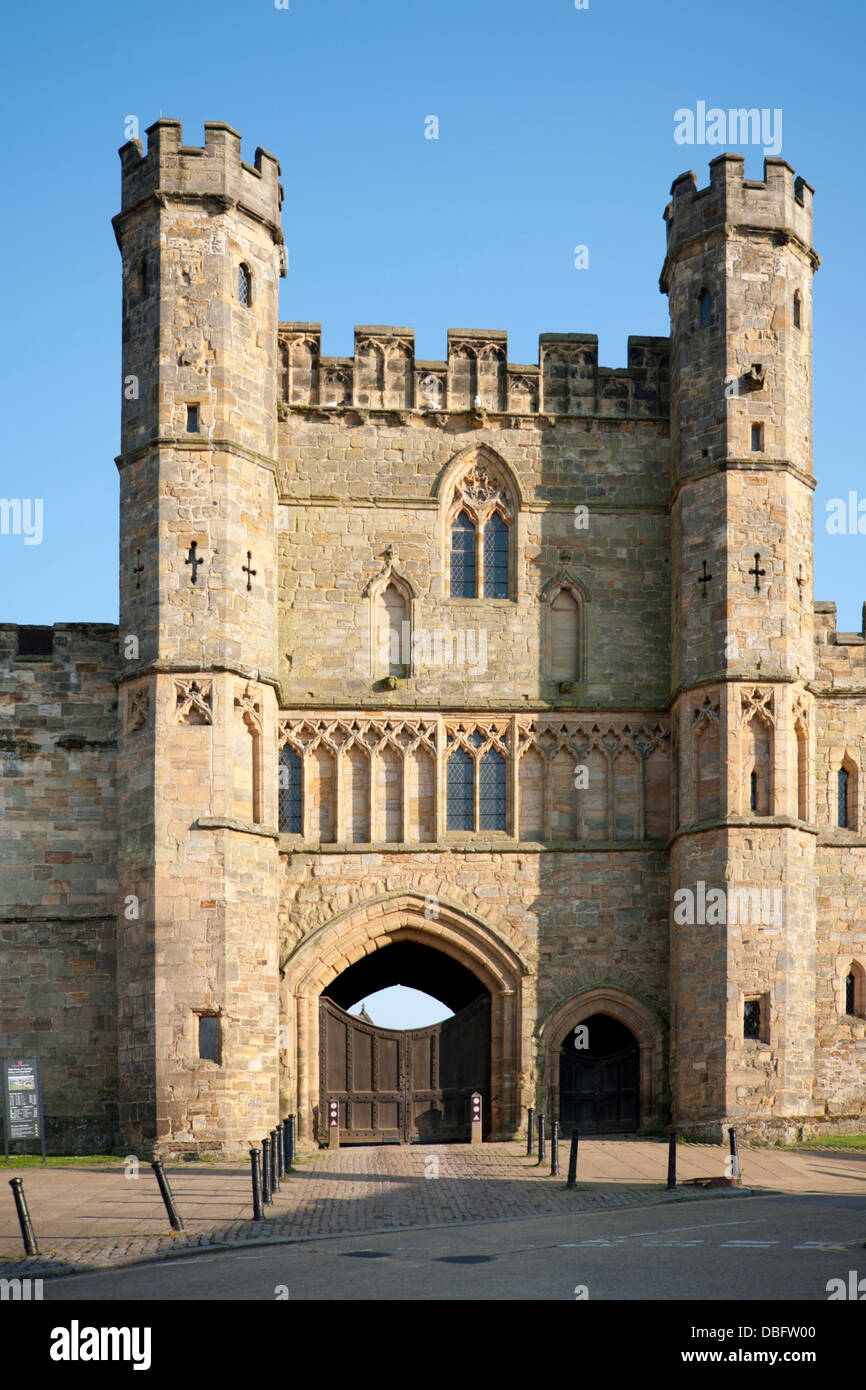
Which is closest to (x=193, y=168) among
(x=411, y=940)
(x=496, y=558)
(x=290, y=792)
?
(x=496, y=558)

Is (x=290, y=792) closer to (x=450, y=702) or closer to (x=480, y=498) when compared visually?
(x=450, y=702)

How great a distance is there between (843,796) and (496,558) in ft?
20.9

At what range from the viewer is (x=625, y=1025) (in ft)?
90.3

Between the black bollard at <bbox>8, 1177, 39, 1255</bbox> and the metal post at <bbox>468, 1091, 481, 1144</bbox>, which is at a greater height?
the black bollard at <bbox>8, 1177, 39, 1255</bbox>

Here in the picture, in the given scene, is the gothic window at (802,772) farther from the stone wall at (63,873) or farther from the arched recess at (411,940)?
the stone wall at (63,873)

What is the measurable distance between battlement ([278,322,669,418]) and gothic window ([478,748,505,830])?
17.5 ft

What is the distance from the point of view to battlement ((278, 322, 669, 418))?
93.8 feet

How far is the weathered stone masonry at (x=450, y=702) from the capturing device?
2575 cm

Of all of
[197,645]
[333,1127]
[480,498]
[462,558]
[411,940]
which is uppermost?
[480,498]

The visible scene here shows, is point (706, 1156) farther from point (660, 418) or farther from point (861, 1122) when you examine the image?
point (660, 418)

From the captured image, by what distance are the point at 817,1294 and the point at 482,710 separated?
15470 mm

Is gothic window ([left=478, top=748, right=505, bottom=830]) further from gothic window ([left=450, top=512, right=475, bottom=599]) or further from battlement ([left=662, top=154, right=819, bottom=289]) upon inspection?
battlement ([left=662, top=154, right=819, bottom=289])

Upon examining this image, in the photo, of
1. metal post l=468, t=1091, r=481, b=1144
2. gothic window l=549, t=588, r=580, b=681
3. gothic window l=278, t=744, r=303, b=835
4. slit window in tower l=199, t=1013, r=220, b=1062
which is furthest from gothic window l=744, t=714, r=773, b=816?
slit window in tower l=199, t=1013, r=220, b=1062
